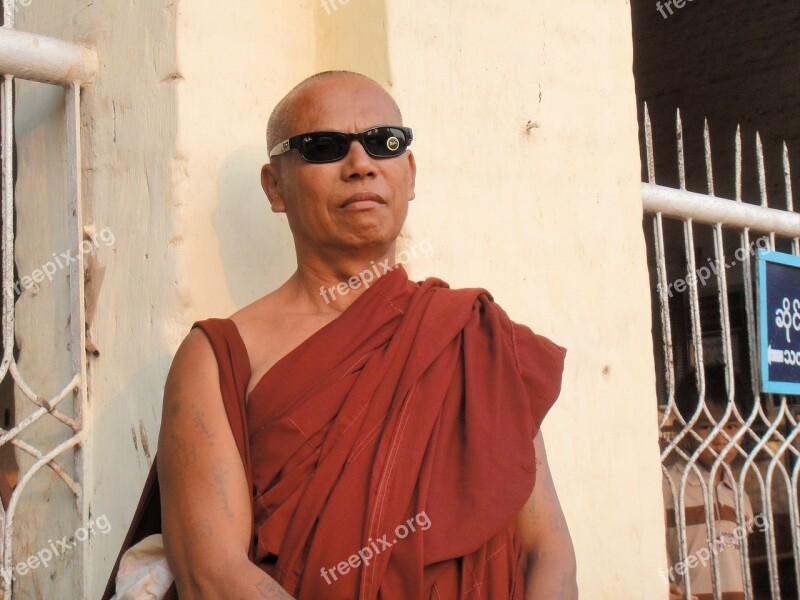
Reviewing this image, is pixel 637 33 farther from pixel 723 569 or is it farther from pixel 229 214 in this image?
pixel 229 214

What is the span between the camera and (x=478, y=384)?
5.77ft

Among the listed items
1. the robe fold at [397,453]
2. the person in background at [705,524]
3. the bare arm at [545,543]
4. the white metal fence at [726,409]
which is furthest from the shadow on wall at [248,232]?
the person in background at [705,524]

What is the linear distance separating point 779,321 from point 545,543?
2065 mm

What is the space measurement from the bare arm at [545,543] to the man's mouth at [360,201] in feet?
1.90

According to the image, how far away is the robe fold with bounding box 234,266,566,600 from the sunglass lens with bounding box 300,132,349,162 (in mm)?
277

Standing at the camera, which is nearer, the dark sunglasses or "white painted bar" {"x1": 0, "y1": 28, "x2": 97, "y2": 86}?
the dark sunglasses

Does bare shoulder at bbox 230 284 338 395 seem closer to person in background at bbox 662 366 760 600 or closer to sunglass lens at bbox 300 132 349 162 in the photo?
sunglass lens at bbox 300 132 349 162

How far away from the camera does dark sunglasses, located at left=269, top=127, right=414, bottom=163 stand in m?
1.84

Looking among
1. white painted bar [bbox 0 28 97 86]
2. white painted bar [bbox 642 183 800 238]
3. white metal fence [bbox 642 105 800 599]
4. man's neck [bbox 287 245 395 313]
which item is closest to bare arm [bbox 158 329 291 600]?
man's neck [bbox 287 245 395 313]

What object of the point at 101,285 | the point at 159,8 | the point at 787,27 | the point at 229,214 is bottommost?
the point at 101,285

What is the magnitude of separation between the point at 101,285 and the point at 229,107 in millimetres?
526

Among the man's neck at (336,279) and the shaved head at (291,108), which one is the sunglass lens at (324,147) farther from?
the man's neck at (336,279)

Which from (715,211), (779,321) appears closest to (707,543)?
(779,321)

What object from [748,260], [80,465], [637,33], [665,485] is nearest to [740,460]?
[665,485]
